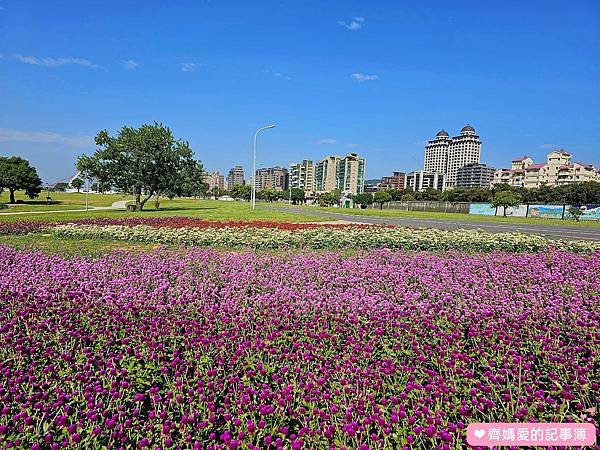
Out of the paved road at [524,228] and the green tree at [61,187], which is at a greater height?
the green tree at [61,187]

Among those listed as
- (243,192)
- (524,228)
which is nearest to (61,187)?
(243,192)

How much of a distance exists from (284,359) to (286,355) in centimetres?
19

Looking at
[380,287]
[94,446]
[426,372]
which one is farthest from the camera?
[380,287]

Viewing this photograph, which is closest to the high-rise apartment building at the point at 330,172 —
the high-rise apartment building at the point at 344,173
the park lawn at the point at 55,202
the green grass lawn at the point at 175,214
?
the high-rise apartment building at the point at 344,173

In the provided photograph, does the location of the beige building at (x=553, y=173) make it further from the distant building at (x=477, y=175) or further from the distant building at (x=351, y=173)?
the distant building at (x=351, y=173)

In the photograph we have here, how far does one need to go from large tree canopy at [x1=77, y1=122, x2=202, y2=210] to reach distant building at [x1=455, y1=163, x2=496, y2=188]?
165 m

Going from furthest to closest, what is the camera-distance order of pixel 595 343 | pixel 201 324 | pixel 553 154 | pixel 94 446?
pixel 553 154, pixel 201 324, pixel 595 343, pixel 94 446

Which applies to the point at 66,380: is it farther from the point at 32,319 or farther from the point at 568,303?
the point at 568,303

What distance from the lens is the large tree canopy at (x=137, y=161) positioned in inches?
1325

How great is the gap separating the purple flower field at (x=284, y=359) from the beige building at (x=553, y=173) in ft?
442

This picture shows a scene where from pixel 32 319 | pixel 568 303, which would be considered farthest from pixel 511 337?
pixel 32 319

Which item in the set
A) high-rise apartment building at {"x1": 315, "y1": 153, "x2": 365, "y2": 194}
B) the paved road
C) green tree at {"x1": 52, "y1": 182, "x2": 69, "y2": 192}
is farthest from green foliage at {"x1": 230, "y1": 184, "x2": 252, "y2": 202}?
the paved road

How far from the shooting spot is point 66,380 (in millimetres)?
3064

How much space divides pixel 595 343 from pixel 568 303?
1.56 metres
